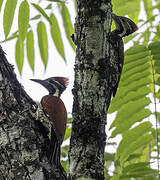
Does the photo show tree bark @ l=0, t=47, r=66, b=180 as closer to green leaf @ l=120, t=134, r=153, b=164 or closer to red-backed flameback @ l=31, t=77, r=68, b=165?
red-backed flameback @ l=31, t=77, r=68, b=165

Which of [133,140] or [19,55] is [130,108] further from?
[19,55]

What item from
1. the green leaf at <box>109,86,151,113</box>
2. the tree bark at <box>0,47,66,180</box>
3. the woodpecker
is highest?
the woodpecker

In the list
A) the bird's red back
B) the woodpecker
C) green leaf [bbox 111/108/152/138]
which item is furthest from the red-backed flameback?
the woodpecker

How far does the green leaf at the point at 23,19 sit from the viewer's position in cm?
262

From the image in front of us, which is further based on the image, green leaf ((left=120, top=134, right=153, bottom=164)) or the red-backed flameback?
green leaf ((left=120, top=134, right=153, bottom=164))

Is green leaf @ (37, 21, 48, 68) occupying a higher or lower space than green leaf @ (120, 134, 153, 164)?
higher

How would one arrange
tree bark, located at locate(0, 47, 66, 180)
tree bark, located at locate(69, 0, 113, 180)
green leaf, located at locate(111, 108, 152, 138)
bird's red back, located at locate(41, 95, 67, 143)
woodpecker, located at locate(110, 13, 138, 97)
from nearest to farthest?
tree bark, located at locate(69, 0, 113, 180) → tree bark, located at locate(0, 47, 66, 180) → woodpecker, located at locate(110, 13, 138, 97) → green leaf, located at locate(111, 108, 152, 138) → bird's red back, located at locate(41, 95, 67, 143)

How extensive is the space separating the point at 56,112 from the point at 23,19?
1012 millimetres

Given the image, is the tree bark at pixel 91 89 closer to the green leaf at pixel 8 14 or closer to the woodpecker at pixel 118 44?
the woodpecker at pixel 118 44

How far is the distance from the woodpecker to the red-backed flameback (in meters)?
0.58

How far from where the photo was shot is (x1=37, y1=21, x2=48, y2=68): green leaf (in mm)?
3295

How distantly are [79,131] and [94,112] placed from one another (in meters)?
0.15

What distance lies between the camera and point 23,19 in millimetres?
2684

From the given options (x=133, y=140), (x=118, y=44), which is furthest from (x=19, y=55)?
(x=133, y=140)
